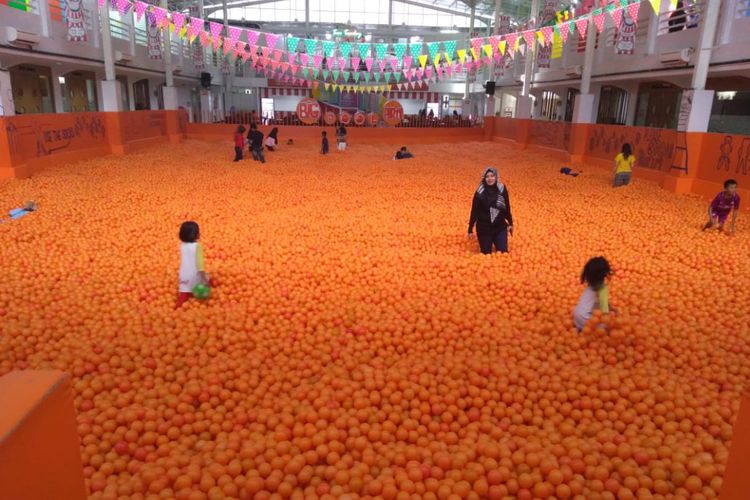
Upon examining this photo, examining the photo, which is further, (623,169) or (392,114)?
(392,114)

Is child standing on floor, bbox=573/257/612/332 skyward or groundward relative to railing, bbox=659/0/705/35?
groundward

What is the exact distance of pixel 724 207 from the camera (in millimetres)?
9297

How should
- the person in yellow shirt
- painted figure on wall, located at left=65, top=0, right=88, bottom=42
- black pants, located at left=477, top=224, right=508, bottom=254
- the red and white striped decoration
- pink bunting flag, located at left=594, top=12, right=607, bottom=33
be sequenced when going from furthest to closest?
the red and white striped decoration
painted figure on wall, located at left=65, top=0, right=88, bottom=42
the person in yellow shirt
pink bunting flag, located at left=594, top=12, right=607, bottom=33
black pants, located at left=477, top=224, right=508, bottom=254

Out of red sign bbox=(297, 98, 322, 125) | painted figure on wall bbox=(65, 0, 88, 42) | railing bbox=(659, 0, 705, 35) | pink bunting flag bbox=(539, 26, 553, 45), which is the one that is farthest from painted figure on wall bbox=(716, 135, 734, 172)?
painted figure on wall bbox=(65, 0, 88, 42)

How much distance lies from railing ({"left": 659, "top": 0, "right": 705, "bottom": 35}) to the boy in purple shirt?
8.68 m

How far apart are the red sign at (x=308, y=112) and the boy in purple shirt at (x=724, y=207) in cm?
1966

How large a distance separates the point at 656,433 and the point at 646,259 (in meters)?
4.83

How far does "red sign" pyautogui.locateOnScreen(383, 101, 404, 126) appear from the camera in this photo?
27688 mm

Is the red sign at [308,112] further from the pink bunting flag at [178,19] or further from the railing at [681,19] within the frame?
the railing at [681,19]

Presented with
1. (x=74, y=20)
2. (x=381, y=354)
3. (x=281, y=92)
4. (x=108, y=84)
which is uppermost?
(x=74, y=20)

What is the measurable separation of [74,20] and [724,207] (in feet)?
64.5

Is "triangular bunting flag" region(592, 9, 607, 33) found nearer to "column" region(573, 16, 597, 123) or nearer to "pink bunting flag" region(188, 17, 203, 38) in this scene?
"column" region(573, 16, 597, 123)

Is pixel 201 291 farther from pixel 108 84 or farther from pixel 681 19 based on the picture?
pixel 681 19

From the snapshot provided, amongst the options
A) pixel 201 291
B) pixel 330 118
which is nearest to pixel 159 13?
pixel 330 118
